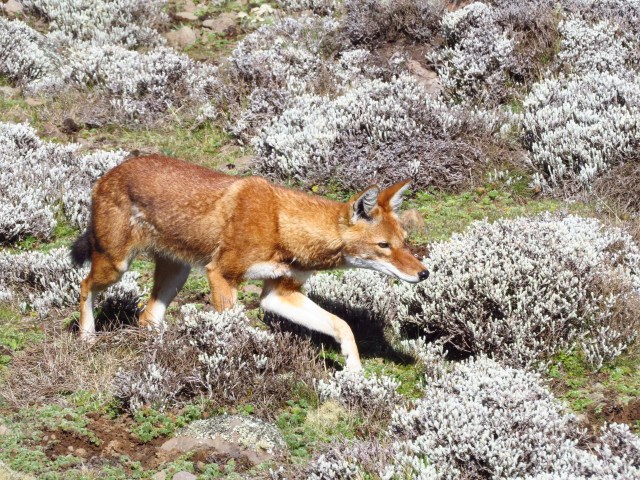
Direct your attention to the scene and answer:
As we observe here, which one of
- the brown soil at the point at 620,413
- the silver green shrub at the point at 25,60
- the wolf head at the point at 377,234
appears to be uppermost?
the wolf head at the point at 377,234

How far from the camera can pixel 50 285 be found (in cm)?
795

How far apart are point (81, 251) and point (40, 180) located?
335 centimetres

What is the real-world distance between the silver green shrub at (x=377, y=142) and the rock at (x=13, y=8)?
683 centimetres

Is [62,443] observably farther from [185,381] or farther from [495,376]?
[495,376]

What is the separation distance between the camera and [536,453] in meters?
5.14

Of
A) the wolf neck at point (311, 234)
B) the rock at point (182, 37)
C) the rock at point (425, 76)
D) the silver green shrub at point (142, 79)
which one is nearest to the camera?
the wolf neck at point (311, 234)

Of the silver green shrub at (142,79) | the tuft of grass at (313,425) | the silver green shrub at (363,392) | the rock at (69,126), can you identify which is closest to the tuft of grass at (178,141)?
the rock at (69,126)

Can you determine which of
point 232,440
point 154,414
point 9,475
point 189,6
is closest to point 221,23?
point 189,6

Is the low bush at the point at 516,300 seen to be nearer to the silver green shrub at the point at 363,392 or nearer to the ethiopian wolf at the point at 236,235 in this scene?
the silver green shrub at the point at 363,392

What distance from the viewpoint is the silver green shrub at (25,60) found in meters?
13.4

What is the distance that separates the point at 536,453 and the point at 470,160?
5.50 meters

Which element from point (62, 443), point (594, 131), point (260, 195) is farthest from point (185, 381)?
point (594, 131)

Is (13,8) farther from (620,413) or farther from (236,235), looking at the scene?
(620,413)

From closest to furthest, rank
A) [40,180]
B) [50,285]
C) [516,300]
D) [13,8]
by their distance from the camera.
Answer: [516,300] → [50,285] → [40,180] → [13,8]
